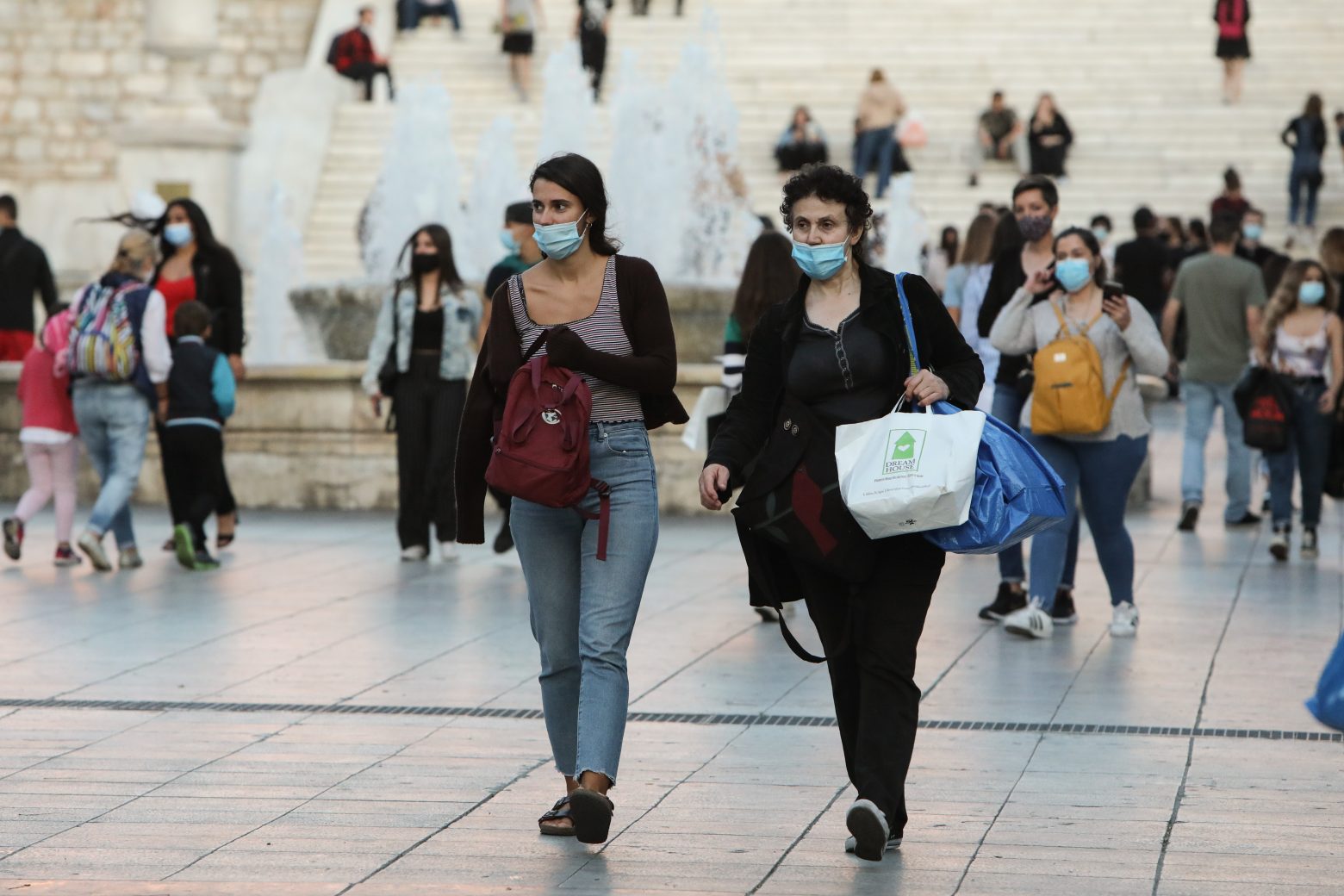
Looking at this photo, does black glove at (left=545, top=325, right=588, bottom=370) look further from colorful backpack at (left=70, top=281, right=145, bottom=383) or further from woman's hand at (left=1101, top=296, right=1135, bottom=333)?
colorful backpack at (left=70, top=281, right=145, bottom=383)

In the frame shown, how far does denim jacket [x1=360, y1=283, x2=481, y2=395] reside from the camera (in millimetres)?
10438

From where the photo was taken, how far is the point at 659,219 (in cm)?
1931

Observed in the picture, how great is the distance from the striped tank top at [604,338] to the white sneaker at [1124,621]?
12.0 ft

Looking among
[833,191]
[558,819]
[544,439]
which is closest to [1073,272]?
[833,191]

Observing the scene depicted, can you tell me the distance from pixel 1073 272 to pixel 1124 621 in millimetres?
1340

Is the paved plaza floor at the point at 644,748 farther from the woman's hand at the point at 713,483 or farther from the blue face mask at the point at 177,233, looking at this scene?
the blue face mask at the point at 177,233

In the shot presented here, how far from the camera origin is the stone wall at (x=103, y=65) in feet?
109

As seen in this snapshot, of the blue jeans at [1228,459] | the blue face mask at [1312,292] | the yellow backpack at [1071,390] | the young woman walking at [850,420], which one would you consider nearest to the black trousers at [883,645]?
the young woman walking at [850,420]

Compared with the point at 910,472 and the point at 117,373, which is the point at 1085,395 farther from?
the point at 117,373

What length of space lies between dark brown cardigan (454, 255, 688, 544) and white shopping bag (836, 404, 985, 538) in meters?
0.49

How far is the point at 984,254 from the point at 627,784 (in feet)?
15.2

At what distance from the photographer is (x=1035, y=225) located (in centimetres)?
888

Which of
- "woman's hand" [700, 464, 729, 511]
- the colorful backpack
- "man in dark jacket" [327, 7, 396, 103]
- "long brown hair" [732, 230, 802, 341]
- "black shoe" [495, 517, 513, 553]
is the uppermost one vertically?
"man in dark jacket" [327, 7, 396, 103]

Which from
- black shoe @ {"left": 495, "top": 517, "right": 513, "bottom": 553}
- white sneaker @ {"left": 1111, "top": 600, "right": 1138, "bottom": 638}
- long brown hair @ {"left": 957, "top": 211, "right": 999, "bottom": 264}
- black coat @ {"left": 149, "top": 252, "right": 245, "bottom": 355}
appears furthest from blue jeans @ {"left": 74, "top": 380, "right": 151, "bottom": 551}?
white sneaker @ {"left": 1111, "top": 600, "right": 1138, "bottom": 638}
